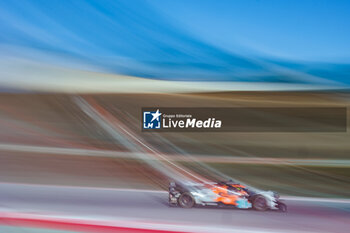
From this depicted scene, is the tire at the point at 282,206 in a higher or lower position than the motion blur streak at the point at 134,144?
lower

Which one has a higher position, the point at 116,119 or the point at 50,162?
the point at 116,119

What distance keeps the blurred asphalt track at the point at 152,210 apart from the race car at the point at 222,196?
3cm

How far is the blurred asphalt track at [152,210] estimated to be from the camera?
1.54 m

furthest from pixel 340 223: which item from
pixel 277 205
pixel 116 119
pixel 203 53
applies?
pixel 116 119

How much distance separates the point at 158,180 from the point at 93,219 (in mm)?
424

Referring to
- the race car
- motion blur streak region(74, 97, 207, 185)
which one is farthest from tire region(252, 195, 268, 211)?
motion blur streak region(74, 97, 207, 185)

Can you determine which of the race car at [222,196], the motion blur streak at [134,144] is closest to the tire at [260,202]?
the race car at [222,196]

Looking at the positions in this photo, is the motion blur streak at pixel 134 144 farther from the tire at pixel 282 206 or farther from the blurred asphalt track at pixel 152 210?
the tire at pixel 282 206

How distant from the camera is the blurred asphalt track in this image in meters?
1.54

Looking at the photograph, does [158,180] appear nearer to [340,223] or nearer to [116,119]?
[116,119]

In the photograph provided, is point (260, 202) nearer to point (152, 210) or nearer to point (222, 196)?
point (222, 196)

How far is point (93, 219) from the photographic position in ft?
5.36

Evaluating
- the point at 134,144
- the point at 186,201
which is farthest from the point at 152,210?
the point at 134,144

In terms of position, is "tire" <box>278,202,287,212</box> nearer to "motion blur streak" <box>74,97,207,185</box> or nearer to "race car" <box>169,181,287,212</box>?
"race car" <box>169,181,287,212</box>
